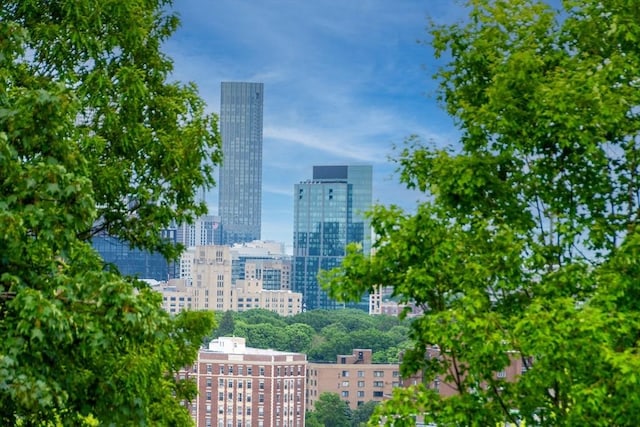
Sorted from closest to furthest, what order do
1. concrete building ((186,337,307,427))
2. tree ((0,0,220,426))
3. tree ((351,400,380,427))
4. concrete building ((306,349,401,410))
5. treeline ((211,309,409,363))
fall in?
tree ((0,0,220,426)) → concrete building ((186,337,307,427)) → tree ((351,400,380,427)) → concrete building ((306,349,401,410)) → treeline ((211,309,409,363))

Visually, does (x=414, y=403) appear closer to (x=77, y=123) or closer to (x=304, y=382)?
(x=77, y=123)

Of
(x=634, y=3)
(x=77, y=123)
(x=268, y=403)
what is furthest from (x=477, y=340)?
(x=268, y=403)

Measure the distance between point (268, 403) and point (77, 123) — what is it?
380 feet

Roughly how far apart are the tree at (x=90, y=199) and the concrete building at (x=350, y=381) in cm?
12326

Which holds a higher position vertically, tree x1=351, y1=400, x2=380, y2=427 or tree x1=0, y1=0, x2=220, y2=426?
tree x1=0, y1=0, x2=220, y2=426

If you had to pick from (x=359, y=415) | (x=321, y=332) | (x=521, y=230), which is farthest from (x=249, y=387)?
(x=521, y=230)

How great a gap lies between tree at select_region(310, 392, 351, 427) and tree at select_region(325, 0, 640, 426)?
382 ft

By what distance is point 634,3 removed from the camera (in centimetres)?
1077

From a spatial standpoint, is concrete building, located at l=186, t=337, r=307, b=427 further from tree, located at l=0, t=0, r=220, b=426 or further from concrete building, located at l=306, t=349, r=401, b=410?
tree, located at l=0, t=0, r=220, b=426

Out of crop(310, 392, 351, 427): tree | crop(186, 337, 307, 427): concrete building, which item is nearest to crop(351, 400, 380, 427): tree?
crop(310, 392, 351, 427): tree

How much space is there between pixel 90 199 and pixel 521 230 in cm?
489

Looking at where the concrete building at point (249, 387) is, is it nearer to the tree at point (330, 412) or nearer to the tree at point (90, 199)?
the tree at point (330, 412)

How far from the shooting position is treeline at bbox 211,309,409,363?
15788 cm

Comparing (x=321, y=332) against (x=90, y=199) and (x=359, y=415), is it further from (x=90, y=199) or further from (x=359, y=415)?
(x=90, y=199)
